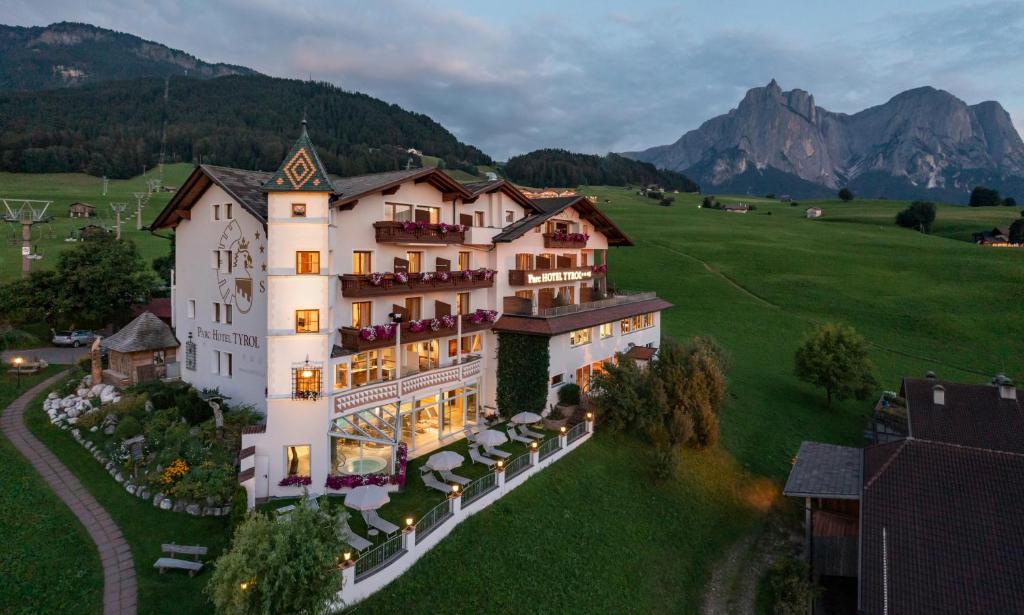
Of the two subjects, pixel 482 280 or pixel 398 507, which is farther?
pixel 482 280

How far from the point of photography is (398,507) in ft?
75.3

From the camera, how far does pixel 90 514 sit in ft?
70.6

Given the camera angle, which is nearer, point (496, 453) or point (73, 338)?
point (496, 453)

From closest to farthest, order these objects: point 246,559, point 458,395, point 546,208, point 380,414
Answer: point 246,559 → point 380,414 → point 458,395 → point 546,208

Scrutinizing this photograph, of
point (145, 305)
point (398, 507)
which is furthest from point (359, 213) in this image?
point (145, 305)

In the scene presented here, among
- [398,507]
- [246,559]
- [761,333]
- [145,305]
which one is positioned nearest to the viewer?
[246,559]

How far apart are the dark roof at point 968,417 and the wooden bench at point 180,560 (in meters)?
35.2

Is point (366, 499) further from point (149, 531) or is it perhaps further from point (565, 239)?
point (565, 239)

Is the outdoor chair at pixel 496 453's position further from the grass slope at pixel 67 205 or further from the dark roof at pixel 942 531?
the grass slope at pixel 67 205

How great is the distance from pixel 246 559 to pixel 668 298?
6409 centimetres

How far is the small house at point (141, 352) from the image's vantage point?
33.9m

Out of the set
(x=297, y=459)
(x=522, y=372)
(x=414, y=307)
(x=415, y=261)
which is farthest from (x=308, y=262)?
(x=522, y=372)

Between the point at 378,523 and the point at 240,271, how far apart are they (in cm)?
1646

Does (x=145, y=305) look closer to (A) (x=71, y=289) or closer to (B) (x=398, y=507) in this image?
A: (A) (x=71, y=289)
